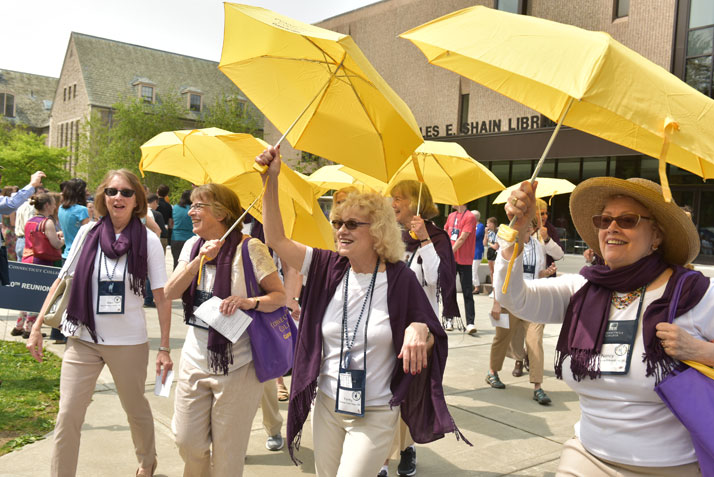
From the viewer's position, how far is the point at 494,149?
28578 mm

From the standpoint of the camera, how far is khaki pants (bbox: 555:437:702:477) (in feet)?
7.68

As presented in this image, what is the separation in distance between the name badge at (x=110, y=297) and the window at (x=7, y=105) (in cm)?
7523

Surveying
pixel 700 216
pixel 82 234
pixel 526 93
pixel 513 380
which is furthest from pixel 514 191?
pixel 700 216

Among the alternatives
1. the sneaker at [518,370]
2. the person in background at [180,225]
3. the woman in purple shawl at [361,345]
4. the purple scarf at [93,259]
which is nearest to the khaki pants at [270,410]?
the purple scarf at [93,259]

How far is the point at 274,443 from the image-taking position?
16.0ft

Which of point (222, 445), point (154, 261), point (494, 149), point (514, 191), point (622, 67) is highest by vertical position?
point (494, 149)

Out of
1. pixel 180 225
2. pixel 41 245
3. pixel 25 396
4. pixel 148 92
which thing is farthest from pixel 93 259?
pixel 148 92

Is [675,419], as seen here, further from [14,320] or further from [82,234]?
[14,320]

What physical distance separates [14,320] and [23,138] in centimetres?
4123

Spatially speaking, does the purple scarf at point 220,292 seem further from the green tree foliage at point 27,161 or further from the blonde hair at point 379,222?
the green tree foliage at point 27,161

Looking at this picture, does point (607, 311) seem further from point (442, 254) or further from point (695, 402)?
point (442, 254)

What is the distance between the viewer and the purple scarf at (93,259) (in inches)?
149

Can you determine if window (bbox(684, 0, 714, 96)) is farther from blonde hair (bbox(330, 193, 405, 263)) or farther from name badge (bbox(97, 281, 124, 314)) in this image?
name badge (bbox(97, 281, 124, 314))

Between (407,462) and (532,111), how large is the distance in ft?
81.8
